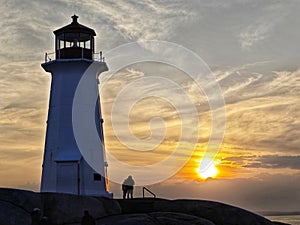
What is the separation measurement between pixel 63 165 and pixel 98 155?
2.38 meters

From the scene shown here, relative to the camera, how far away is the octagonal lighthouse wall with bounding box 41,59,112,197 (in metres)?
36.0

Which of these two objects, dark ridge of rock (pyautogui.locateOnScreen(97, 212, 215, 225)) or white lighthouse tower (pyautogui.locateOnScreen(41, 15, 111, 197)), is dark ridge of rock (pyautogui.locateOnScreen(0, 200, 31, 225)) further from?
white lighthouse tower (pyautogui.locateOnScreen(41, 15, 111, 197))

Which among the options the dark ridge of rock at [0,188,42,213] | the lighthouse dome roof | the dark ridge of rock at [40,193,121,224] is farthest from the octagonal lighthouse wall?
the dark ridge of rock at [0,188,42,213]

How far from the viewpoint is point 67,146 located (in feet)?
119

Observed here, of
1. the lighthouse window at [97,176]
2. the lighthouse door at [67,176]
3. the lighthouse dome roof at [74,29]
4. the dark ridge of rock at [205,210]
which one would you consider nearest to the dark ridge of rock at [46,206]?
the dark ridge of rock at [205,210]

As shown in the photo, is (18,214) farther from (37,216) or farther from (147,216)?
(147,216)

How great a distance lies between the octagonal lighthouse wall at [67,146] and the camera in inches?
1419

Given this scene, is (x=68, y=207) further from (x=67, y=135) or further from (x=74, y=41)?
(x=74, y=41)

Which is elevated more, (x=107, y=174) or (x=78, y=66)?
(x=78, y=66)

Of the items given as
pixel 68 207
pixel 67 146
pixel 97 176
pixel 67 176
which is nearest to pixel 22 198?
pixel 68 207

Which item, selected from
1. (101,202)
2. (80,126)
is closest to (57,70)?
(80,126)

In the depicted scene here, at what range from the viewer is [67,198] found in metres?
27.8

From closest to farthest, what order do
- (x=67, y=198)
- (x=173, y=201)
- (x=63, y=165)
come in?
(x=67, y=198)
(x=173, y=201)
(x=63, y=165)

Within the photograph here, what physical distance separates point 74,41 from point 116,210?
1440cm
